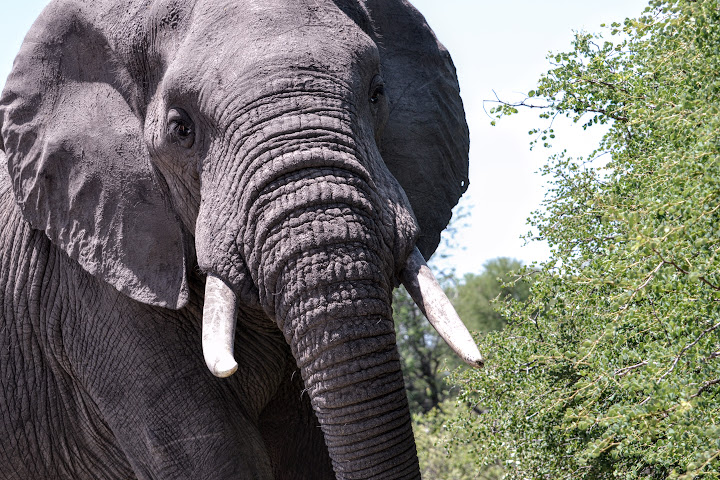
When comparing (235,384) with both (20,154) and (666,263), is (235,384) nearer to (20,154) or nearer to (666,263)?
(20,154)

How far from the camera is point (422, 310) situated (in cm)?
334

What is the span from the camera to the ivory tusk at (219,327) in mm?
3113

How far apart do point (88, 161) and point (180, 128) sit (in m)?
0.48

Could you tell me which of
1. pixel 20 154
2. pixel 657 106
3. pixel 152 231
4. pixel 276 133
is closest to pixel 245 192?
pixel 276 133

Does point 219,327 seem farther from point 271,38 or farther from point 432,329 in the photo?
point 432,329

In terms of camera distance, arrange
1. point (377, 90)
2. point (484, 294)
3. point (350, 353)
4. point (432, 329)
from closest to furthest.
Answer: point (350, 353), point (377, 90), point (432, 329), point (484, 294)

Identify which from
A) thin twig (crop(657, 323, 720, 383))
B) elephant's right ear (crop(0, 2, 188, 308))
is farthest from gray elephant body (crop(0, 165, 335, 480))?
thin twig (crop(657, 323, 720, 383))

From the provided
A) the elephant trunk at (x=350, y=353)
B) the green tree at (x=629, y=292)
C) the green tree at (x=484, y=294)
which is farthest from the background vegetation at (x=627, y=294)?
the green tree at (x=484, y=294)

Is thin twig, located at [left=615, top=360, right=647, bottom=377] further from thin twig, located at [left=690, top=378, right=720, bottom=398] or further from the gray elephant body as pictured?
the gray elephant body

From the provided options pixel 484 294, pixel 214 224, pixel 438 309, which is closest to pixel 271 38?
pixel 214 224

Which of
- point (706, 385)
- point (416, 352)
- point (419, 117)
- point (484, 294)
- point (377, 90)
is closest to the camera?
point (706, 385)

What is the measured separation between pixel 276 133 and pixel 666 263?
3.94ft

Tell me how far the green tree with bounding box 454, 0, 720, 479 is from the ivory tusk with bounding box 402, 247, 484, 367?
0.40 meters

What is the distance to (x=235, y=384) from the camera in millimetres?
3990
